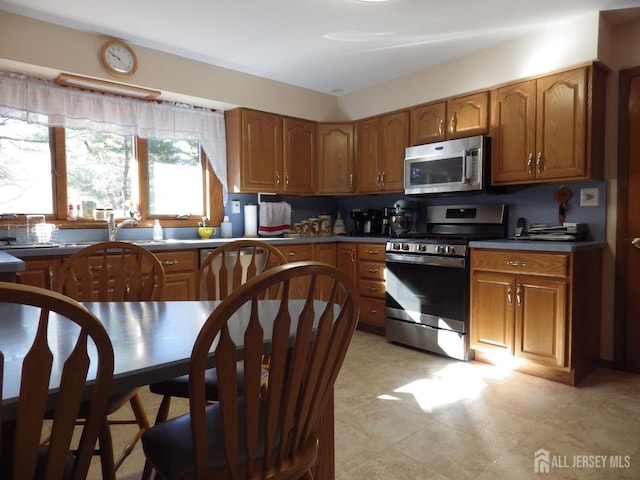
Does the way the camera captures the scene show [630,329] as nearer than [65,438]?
No

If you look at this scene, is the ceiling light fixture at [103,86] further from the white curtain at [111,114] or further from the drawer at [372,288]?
the drawer at [372,288]

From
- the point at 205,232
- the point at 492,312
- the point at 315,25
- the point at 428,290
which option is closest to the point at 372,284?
the point at 428,290

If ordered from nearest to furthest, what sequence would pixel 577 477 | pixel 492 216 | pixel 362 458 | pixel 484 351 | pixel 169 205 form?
1. pixel 577 477
2. pixel 362 458
3. pixel 484 351
4. pixel 492 216
5. pixel 169 205

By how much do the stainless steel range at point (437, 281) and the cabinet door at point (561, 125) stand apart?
605 millimetres

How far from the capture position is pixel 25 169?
306 centimetres

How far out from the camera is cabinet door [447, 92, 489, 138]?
3230mm

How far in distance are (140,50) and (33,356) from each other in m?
3.05

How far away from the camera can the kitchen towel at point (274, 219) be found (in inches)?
161

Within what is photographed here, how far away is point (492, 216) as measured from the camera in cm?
346

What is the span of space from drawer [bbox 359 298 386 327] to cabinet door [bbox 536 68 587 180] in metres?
1.67

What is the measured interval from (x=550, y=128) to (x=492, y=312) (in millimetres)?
1326

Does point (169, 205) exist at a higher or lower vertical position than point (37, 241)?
higher

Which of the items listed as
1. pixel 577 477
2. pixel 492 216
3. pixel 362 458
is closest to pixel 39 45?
pixel 362 458

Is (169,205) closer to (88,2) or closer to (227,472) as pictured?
(88,2)
